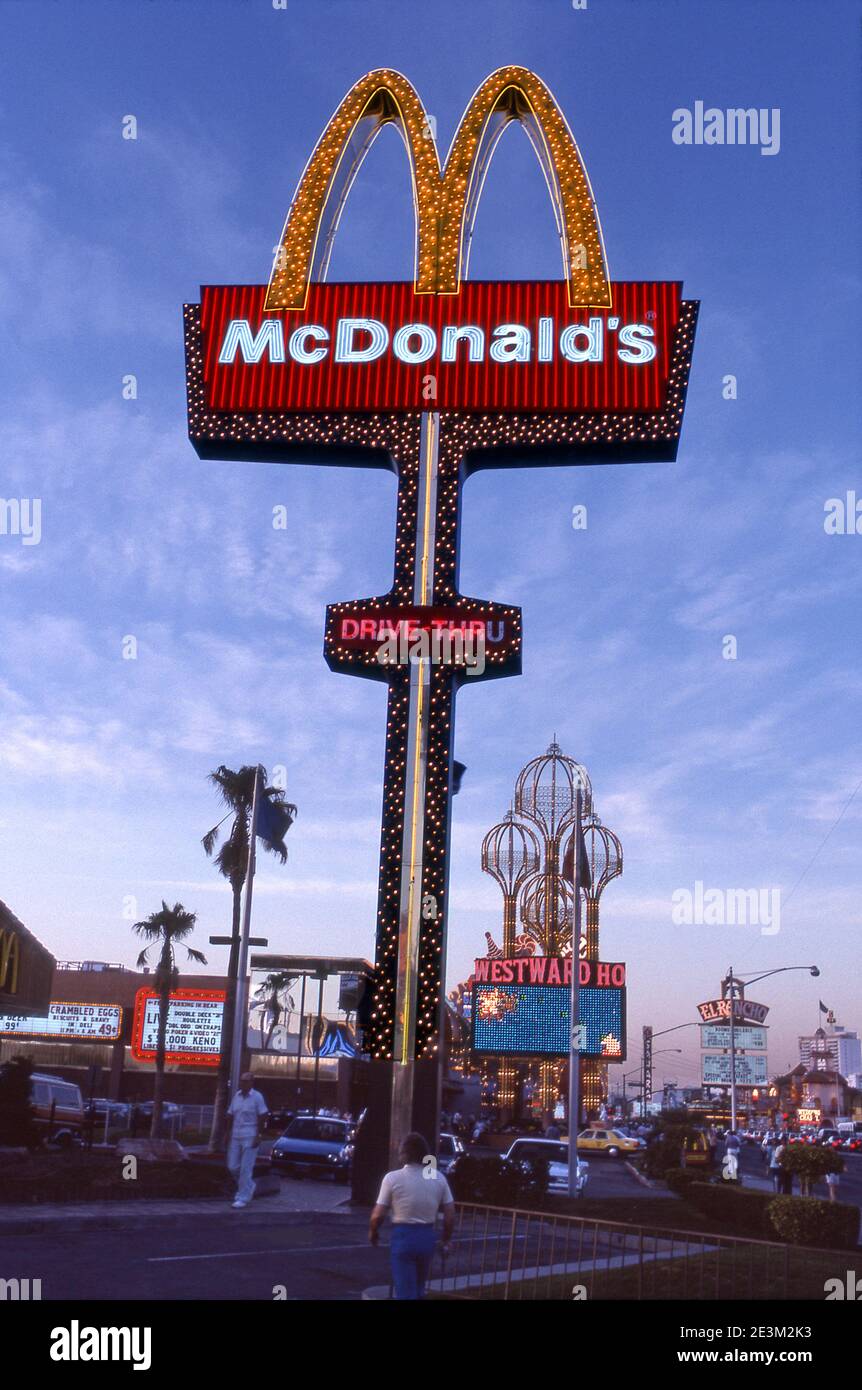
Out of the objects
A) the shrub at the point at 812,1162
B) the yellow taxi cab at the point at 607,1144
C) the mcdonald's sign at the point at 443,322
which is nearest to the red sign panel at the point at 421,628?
the mcdonald's sign at the point at 443,322

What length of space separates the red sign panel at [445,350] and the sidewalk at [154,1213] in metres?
12.3

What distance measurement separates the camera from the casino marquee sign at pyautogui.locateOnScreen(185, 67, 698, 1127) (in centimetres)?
1902

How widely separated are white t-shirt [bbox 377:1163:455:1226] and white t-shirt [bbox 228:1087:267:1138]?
8.02m

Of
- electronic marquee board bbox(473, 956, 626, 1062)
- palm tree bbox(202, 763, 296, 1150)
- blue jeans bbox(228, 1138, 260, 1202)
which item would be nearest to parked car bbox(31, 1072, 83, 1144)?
palm tree bbox(202, 763, 296, 1150)

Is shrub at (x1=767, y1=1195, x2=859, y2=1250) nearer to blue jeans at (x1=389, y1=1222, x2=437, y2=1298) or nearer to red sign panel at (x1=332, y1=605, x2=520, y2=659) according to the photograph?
red sign panel at (x1=332, y1=605, x2=520, y2=659)

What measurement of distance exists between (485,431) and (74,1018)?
5831cm

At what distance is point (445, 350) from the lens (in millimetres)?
20266

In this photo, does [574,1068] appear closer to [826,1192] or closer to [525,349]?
[826,1192]

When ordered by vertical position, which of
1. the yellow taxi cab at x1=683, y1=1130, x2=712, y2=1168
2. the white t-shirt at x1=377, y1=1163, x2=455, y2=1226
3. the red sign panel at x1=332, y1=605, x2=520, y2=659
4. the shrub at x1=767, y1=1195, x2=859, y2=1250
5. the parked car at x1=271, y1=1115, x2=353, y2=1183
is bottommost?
the yellow taxi cab at x1=683, y1=1130, x2=712, y2=1168

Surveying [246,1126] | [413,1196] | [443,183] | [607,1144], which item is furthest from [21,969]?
[607,1144]

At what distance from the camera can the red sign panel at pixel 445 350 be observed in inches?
789

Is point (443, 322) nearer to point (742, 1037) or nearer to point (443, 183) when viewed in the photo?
point (443, 183)

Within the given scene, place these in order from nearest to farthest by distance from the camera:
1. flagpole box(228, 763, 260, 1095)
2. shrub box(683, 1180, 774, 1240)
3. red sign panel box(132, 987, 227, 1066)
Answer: shrub box(683, 1180, 774, 1240)
flagpole box(228, 763, 260, 1095)
red sign panel box(132, 987, 227, 1066)
